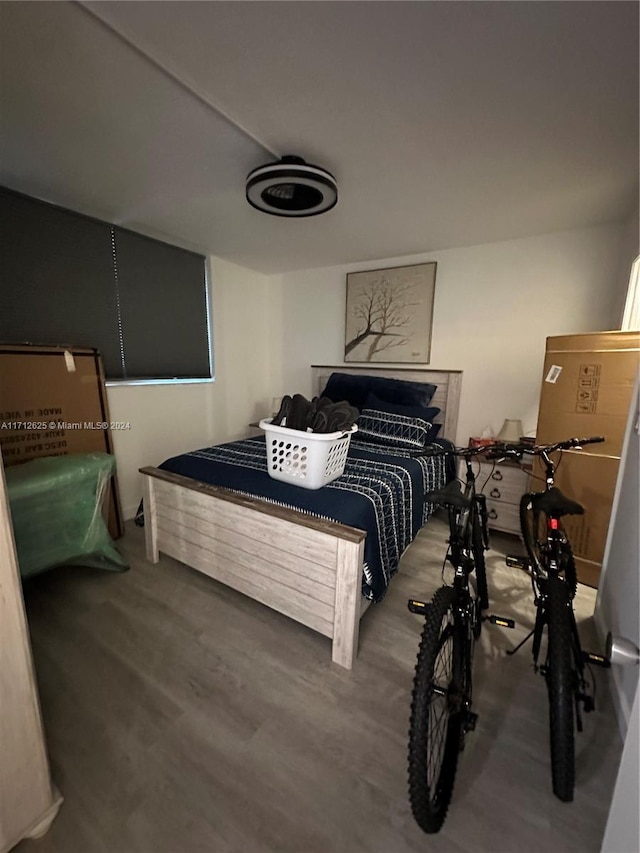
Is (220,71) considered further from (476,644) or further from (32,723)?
(476,644)

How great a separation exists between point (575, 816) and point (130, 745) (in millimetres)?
1443

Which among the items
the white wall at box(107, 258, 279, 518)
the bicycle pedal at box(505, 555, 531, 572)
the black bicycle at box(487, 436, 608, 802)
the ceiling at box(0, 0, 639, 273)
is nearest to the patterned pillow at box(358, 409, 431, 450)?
the black bicycle at box(487, 436, 608, 802)

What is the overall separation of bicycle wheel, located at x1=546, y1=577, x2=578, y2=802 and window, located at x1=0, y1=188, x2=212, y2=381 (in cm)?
305

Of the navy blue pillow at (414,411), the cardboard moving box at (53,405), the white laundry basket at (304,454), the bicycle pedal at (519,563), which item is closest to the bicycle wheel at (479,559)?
the bicycle pedal at (519,563)

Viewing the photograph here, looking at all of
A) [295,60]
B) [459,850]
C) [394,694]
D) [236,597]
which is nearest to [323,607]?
[394,694]

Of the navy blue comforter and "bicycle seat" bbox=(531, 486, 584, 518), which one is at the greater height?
"bicycle seat" bbox=(531, 486, 584, 518)

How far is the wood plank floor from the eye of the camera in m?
0.97

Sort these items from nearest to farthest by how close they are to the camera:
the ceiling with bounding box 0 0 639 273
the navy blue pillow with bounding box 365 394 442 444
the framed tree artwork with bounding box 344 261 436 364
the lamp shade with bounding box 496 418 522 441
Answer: the ceiling with bounding box 0 0 639 273, the lamp shade with bounding box 496 418 522 441, the navy blue pillow with bounding box 365 394 442 444, the framed tree artwork with bounding box 344 261 436 364

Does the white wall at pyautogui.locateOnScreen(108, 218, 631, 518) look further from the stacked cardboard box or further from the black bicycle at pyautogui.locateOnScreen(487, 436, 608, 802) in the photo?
the black bicycle at pyautogui.locateOnScreen(487, 436, 608, 802)

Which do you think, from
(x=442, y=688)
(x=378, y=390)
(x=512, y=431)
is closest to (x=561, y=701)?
(x=442, y=688)

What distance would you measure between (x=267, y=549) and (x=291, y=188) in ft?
6.25

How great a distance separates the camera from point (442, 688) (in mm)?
953

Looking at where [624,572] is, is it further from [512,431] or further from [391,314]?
[391,314]

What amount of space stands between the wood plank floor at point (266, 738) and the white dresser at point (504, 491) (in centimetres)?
74
